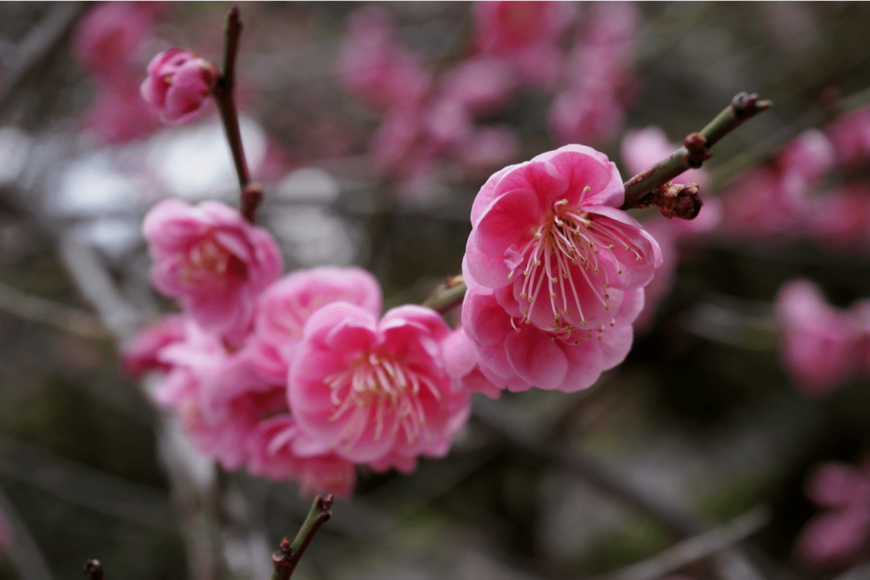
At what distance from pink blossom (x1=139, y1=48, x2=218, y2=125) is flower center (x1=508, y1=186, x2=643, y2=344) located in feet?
1.50

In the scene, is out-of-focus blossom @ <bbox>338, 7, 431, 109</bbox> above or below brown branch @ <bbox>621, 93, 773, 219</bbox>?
above

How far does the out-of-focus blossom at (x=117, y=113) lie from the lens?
2662mm

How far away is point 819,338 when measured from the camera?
1621 mm

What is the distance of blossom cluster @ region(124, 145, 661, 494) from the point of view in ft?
1.77

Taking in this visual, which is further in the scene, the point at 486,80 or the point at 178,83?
the point at 486,80

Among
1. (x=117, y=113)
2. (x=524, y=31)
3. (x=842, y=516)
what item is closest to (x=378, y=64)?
(x=524, y=31)

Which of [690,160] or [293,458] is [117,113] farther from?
[690,160]

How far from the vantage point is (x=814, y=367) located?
1.64m

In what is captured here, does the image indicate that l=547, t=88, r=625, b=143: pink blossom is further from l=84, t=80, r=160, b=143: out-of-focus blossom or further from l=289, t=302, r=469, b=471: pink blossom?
l=84, t=80, r=160, b=143: out-of-focus blossom

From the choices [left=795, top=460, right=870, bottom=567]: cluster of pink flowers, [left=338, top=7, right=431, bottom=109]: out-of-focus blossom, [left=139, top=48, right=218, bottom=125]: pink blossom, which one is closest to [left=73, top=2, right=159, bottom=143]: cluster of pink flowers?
[left=338, top=7, right=431, bottom=109]: out-of-focus blossom

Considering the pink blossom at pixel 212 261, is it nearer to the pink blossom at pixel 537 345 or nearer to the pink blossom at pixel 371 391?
the pink blossom at pixel 371 391

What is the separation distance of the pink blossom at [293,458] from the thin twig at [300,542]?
0.66 feet

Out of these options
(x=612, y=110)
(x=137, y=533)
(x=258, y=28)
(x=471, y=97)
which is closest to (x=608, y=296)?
(x=612, y=110)

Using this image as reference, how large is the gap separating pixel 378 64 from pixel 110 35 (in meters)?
1.16
